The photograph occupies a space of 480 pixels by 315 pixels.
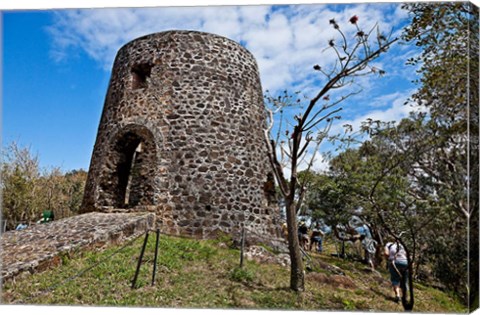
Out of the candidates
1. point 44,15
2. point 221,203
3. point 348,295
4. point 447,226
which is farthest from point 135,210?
point 447,226

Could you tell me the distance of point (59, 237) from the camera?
644 cm

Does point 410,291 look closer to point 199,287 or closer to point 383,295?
point 383,295

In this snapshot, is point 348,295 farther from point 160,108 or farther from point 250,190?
point 160,108

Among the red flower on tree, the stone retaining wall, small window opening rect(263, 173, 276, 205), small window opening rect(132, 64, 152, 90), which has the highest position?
small window opening rect(132, 64, 152, 90)

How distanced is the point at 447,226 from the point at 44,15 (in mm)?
6473

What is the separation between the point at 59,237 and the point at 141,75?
4.19 meters

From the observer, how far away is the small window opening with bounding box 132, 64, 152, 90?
893 cm

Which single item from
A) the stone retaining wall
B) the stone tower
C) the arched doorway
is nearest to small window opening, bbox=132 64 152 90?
the stone tower

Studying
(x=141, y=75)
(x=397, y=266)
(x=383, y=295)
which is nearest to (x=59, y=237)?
(x=141, y=75)

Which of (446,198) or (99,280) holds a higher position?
(446,198)

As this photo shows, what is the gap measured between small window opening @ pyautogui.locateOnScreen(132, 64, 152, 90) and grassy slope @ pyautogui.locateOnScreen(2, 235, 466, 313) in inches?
149

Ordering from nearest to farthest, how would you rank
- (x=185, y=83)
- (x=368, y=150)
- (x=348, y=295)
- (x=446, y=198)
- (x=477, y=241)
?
(x=477, y=241)
(x=446, y=198)
(x=348, y=295)
(x=185, y=83)
(x=368, y=150)

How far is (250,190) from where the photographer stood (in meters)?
8.42

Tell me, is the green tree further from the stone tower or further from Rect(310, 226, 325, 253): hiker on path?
Rect(310, 226, 325, 253): hiker on path
